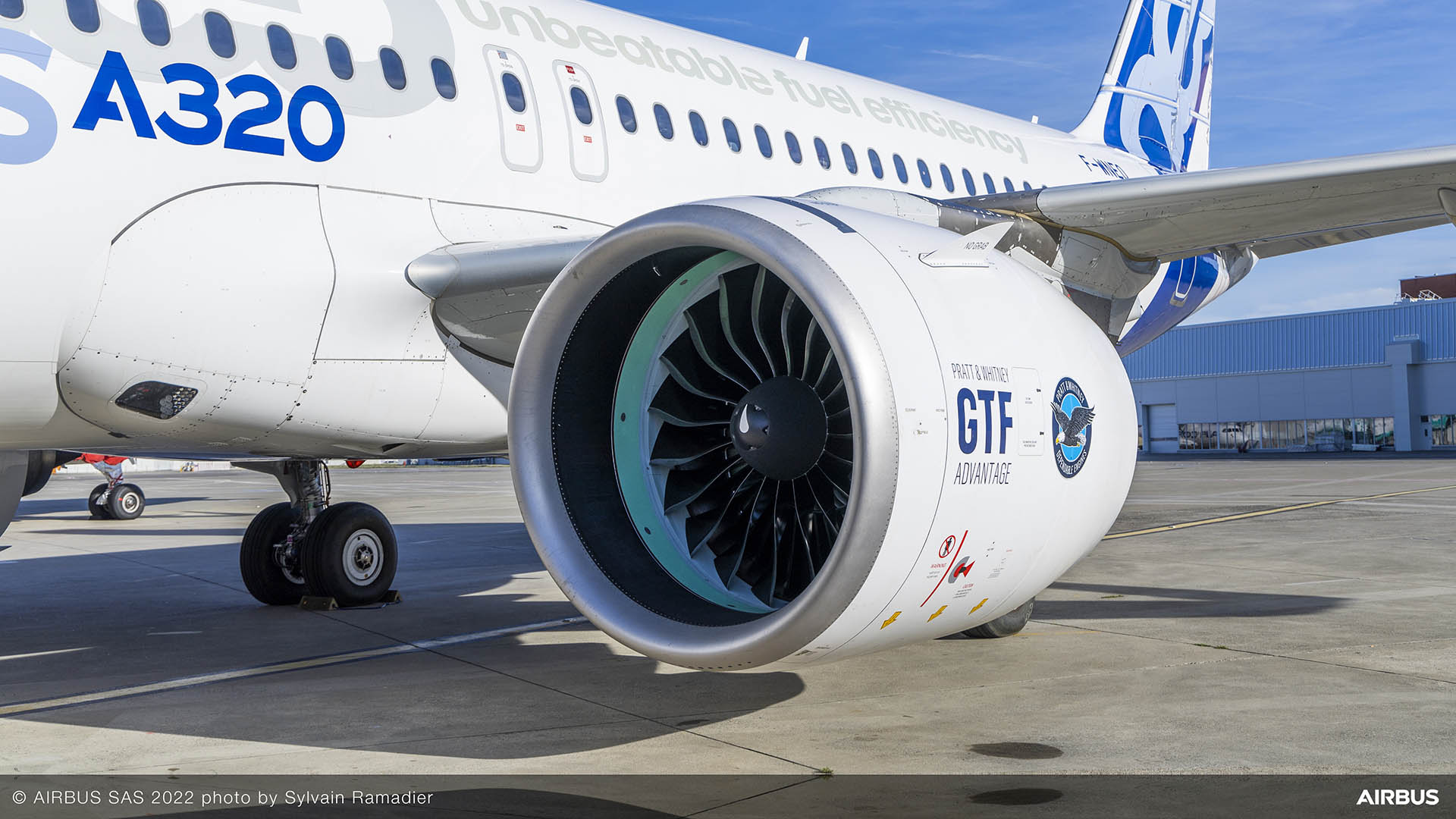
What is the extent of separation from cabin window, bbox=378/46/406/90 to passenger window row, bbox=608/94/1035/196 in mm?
633

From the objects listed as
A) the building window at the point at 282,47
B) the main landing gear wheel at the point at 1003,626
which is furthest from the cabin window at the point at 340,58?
the main landing gear wheel at the point at 1003,626

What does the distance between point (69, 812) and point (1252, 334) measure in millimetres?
61549

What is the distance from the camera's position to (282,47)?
5.58 meters

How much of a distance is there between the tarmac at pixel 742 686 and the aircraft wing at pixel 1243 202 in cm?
220

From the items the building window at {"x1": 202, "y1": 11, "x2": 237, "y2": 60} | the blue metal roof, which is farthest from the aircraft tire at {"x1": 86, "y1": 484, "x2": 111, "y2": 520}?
the blue metal roof

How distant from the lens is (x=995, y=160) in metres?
10.5

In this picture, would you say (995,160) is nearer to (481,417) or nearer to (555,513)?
(481,417)

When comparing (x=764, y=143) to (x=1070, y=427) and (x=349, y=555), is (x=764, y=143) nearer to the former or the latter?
(x=1070, y=427)

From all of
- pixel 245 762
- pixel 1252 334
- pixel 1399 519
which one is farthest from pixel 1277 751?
pixel 1252 334

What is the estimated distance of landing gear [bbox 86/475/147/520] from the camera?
21.0 metres

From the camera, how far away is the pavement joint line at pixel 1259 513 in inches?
555

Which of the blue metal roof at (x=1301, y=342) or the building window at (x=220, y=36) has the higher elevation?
the blue metal roof at (x=1301, y=342)

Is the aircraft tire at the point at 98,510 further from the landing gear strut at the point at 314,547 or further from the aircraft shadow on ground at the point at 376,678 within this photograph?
the landing gear strut at the point at 314,547

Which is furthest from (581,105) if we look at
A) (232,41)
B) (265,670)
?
(265,670)
